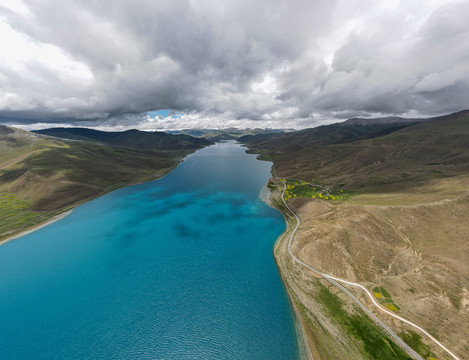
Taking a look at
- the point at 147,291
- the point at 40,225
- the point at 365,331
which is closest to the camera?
the point at 365,331

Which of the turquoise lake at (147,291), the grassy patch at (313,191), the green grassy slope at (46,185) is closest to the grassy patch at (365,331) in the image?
the turquoise lake at (147,291)

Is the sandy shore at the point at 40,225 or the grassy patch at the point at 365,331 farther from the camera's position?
the sandy shore at the point at 40,225

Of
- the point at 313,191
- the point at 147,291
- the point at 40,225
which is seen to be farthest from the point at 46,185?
the point at 313,191

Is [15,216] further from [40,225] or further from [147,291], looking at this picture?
[147,291]

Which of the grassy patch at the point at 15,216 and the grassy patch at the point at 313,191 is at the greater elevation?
the grassy patch at the point at 313,191

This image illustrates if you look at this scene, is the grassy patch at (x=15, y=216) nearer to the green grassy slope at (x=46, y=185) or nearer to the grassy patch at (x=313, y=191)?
the green grassy slope at (x=46, y=185)

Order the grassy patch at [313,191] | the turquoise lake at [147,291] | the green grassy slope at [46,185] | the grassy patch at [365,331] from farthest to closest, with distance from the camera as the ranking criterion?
the grassy patch at [313,191]
the green grassy slope at [46,185]
the turquoise lake at [147,291]
the grassy patch at [365,331]

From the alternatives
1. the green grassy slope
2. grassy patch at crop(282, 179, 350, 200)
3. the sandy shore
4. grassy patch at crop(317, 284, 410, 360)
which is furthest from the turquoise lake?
grassy patch at crop(282, 179, 350, 200)

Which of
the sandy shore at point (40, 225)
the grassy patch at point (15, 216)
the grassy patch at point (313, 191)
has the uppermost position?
the grassy patch at point (313, 191)

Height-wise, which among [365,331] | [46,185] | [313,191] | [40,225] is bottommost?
[40,225]
